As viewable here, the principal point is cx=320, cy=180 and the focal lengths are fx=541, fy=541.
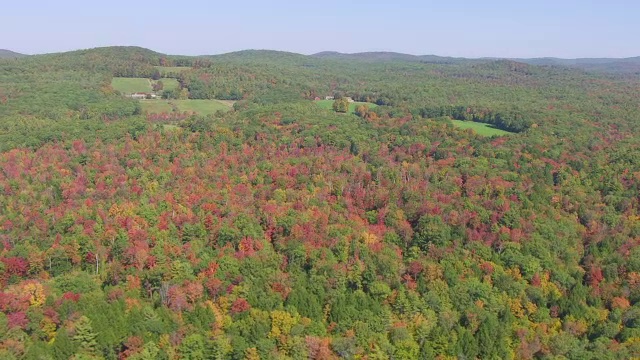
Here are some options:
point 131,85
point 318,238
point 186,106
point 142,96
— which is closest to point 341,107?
point 186,106

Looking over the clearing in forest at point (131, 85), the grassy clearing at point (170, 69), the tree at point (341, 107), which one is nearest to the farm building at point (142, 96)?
the clearing in forest at point (131, 85)

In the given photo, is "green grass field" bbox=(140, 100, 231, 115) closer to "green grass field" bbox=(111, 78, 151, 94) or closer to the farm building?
the farm building

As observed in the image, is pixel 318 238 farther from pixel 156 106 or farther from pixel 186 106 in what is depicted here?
pixel 156 106

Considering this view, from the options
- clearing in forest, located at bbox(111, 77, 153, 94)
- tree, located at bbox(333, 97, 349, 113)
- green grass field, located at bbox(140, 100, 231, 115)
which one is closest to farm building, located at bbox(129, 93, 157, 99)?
clearing in forest, located at bbox(111, 77, 153, 94)

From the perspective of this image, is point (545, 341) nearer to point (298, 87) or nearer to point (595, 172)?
point (595, 172)

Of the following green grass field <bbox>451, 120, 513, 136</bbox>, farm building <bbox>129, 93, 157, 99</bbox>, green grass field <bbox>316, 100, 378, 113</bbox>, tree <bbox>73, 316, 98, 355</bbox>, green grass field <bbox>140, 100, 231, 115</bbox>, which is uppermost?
farm building <bbox>129, 93, 157, 99</bbox>

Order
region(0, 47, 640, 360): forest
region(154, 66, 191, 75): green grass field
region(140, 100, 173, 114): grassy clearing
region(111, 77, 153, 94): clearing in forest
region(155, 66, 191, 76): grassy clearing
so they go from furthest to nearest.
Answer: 1. region(154, 66, 191, 75): green grass field
2. region(155, 66, 191, 76): grassy clearing
3. region(111, 77, 153, 94): clearing in forest
4. region(140, 100, 173, 114): grassy clearing
5. region(0, 47, 640, 360): forest

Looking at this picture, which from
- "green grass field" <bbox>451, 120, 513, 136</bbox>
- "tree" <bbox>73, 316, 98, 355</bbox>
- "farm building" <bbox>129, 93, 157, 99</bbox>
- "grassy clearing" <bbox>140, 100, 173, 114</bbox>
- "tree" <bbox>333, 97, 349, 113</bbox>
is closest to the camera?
"tree" <bbox>73, 316, 98, 355</bbox>
